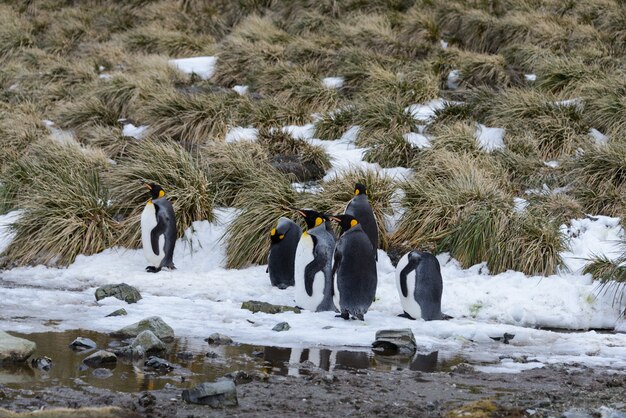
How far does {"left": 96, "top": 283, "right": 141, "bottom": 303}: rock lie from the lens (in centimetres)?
723

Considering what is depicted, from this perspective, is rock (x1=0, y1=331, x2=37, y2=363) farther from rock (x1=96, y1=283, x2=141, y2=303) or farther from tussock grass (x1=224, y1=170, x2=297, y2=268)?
tussock grass (x1=224, y1=170, x2=297, y2=268)

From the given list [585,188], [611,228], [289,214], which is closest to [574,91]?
[585,188]

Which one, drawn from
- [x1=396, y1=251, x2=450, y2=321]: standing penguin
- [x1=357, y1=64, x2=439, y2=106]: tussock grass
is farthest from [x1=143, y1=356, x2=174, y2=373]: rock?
[x1=357, y1=64, x2=439, y2=106]: tussock grass

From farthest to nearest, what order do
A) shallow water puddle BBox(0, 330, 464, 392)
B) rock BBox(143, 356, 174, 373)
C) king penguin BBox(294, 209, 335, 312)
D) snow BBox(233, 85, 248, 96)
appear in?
snow BBox(233, 85, 248, 96)
king penguin BBox(294, 209, 335, 312)
rock BBox(143, 356, 174, 373)
shallow water puddle BBox(0, 330, 464, 392)

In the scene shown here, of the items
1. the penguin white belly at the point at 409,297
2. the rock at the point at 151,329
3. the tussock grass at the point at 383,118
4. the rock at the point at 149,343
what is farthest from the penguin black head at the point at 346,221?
the tussock grass at the point at 383,118

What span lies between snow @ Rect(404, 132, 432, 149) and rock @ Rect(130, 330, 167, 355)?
5.87 metres

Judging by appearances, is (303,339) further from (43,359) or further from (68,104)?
(68,104)

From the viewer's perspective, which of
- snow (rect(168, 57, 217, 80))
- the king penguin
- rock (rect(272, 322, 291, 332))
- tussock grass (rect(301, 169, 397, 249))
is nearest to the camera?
rock (rect(272, 322, 291, 332))

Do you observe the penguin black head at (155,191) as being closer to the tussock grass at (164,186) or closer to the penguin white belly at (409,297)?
the tussock grass at (164,186)

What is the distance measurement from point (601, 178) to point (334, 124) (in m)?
3.75

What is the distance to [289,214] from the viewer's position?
905 cm

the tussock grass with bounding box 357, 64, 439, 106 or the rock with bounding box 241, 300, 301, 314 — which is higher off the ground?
the tussock grass with bounding box 357, 64, 439, 106

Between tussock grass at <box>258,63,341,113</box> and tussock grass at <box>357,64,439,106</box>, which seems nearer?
tussock grass at <box>357,64,439,106</box>

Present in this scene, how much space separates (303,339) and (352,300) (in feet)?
2.91
